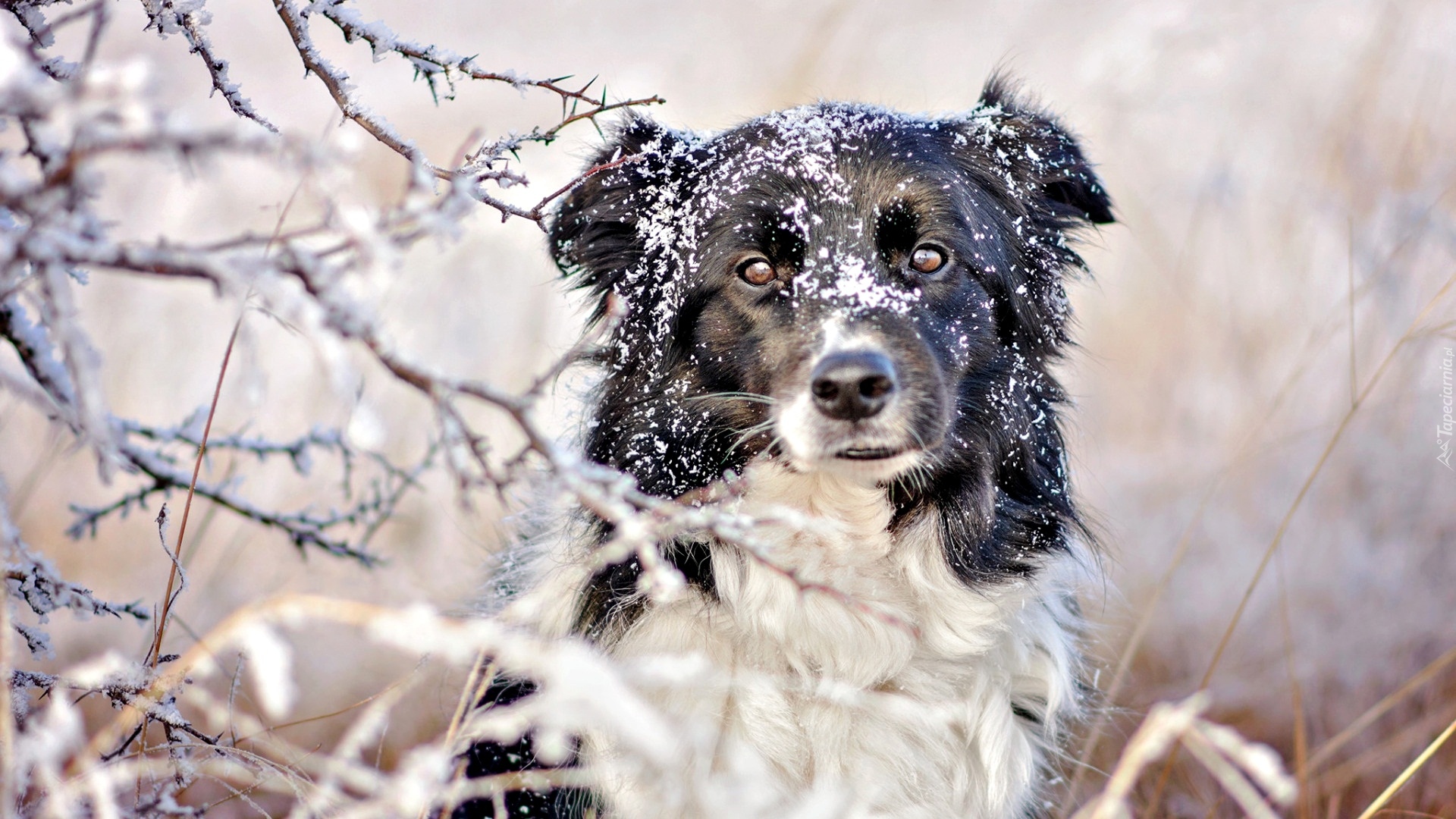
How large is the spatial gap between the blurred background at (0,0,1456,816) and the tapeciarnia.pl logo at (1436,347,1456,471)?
11 centimetres

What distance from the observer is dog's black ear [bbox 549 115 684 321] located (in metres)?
3.02

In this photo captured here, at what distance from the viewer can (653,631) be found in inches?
106

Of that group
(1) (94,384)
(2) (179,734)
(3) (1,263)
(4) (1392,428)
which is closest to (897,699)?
(1) (94,384)

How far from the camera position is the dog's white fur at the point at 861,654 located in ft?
8.36

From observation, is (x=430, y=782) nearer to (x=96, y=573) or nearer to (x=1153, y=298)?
(x=96, y=573)

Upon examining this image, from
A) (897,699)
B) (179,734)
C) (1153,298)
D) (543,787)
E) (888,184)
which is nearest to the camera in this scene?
(897,699)

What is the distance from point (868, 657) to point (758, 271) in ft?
3.48

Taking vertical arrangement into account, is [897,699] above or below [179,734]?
below

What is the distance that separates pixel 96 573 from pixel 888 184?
16.1 ft

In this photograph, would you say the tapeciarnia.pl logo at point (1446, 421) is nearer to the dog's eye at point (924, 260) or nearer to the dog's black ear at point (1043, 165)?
the dog's black ear at point (1043, 165)

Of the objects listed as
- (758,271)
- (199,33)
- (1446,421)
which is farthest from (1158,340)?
(199,33)

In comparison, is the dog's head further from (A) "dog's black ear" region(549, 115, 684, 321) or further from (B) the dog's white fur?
(B) the dog's white fur

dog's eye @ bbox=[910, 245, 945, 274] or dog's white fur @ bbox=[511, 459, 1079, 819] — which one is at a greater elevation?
dog's eye @ bbox=[910, 245, 945, 274]

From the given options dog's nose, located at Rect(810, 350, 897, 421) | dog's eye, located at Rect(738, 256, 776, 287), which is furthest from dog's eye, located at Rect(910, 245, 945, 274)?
dog's nose, located at Rect(810, 350, 897, 421)
